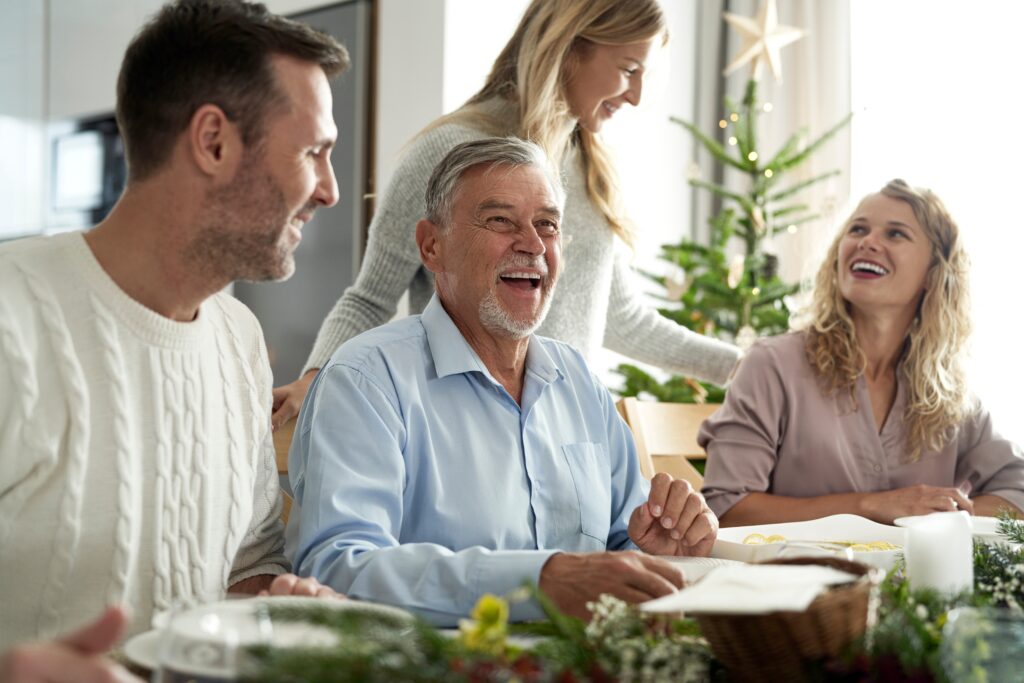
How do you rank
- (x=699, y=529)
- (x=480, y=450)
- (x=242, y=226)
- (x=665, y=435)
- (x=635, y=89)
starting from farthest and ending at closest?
1. (x=665, y=435)
2. (x=635, y=89)
3. (x=480, y=450)
4. (x=699, y=529)
5. (x=242, y=226)

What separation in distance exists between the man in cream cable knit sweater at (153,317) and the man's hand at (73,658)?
0.37 meters

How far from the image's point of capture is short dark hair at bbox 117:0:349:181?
1154 millimetres

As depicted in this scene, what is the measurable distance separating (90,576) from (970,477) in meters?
1.78

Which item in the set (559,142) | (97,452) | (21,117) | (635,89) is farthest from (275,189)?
(21,117)

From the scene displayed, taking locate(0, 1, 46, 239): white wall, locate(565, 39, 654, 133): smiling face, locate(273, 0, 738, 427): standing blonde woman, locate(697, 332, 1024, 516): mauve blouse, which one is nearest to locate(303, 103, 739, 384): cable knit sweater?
locate(273, 0, 738, 427): standing blonde woman

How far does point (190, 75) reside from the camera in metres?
1.15

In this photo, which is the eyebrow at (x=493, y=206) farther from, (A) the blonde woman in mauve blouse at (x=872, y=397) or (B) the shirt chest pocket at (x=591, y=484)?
(A) the blonde woman in mauve blouse at (x=872, y=397)

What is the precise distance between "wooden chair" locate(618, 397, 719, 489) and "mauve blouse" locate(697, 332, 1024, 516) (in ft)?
0.42

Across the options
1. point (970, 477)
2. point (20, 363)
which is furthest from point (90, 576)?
point (970, 477)

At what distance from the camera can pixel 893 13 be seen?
4.31 m

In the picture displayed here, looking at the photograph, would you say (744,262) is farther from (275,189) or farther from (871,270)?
(275,189)

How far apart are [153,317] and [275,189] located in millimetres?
196

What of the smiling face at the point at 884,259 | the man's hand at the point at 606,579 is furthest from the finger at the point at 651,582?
the smiling face at the point at 884,259

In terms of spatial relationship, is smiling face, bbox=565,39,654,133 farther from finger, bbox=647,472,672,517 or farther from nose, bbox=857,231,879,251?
finger, bbox=647,472,672,517
